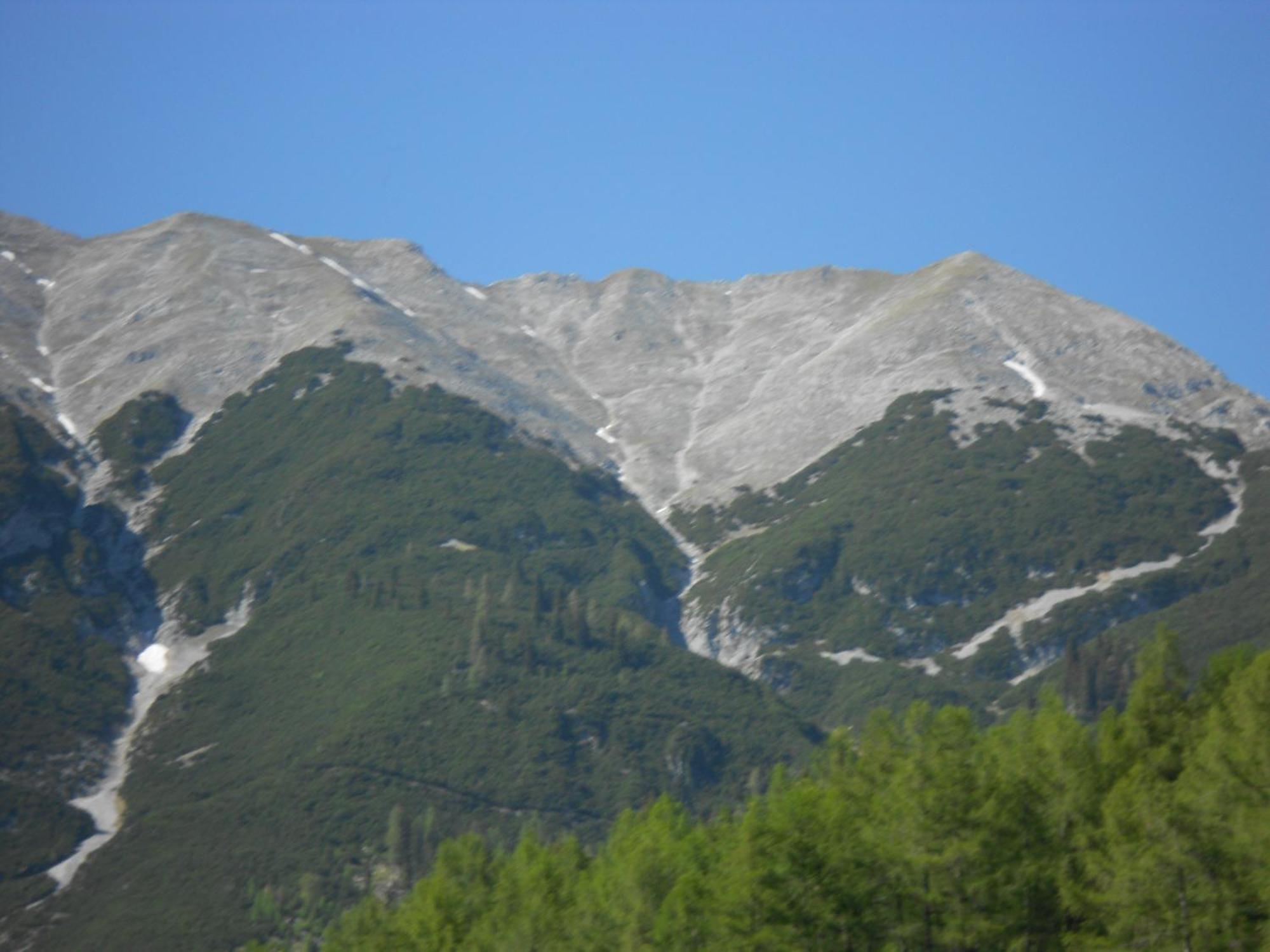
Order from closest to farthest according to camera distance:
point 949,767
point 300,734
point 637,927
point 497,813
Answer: point 949,767 < point 637,927 < point 497,813 < point 300,734

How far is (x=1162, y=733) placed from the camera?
68.1m

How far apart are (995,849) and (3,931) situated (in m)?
128

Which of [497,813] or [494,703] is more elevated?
[494,703]

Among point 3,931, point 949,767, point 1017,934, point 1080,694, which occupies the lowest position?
point 3,931

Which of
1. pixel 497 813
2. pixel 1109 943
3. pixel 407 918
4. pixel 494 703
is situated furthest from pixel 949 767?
pixel 494 703

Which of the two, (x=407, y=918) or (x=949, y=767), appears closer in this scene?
(x=949, y=767)

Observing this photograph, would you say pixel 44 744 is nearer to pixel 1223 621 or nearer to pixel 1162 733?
pixel 1223 621

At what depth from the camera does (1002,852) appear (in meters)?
59.4

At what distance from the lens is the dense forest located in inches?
2174

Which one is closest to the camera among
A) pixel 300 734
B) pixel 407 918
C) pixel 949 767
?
pixel 949 767

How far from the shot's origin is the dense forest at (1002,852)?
55.2 metres

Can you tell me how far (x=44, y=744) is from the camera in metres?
199

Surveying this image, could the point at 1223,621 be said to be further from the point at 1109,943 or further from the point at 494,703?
the point at 1109,943

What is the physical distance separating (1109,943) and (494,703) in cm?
14551
